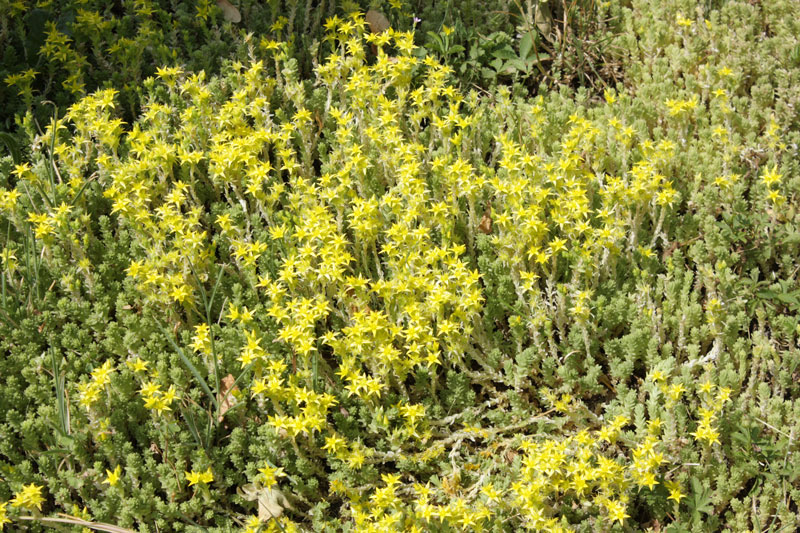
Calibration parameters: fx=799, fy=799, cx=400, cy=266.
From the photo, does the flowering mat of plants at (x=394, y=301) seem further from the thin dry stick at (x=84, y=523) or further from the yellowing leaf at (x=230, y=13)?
the yellowing leaf at (x=230, y=13)

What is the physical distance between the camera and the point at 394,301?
3.66 m

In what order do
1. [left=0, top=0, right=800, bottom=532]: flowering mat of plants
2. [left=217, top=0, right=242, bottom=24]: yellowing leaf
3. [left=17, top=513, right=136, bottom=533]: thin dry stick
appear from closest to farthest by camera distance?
[left=17, top=513, right=136, bottom=533]: thin dry stick, [left=0, top=0, right=800, bottom=532]: flowering mat of plants, [left=217, top=0, right=242, bottom=24]: yellowing leaf

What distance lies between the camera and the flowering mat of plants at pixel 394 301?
3326mm

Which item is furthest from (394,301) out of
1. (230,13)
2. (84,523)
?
(230,13)

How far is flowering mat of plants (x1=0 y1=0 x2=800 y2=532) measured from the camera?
3326 millimetres

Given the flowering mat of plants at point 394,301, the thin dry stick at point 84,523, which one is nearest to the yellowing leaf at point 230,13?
the flowering mat of plants at point 394,301

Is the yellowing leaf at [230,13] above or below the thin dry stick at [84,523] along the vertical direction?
above

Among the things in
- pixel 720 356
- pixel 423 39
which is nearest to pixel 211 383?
pixel 720 356

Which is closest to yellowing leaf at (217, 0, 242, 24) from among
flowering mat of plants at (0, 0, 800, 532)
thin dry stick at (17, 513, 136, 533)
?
flowering mat of plants at (0, 0, 800, 532)

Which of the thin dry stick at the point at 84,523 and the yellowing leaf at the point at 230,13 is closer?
the thin dry stick at the point at 84,523

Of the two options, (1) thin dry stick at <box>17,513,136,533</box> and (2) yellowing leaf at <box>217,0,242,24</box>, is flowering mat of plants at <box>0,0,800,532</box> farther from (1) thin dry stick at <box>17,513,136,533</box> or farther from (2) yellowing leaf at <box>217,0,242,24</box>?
(2) yellowing leaf at <box>217,0,242,24</box>

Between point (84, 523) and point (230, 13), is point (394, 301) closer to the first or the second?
point (84, 523)

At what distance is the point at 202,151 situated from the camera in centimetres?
436

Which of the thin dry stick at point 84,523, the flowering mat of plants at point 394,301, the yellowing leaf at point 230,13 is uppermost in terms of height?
the yellowing leaf at point 230,13
